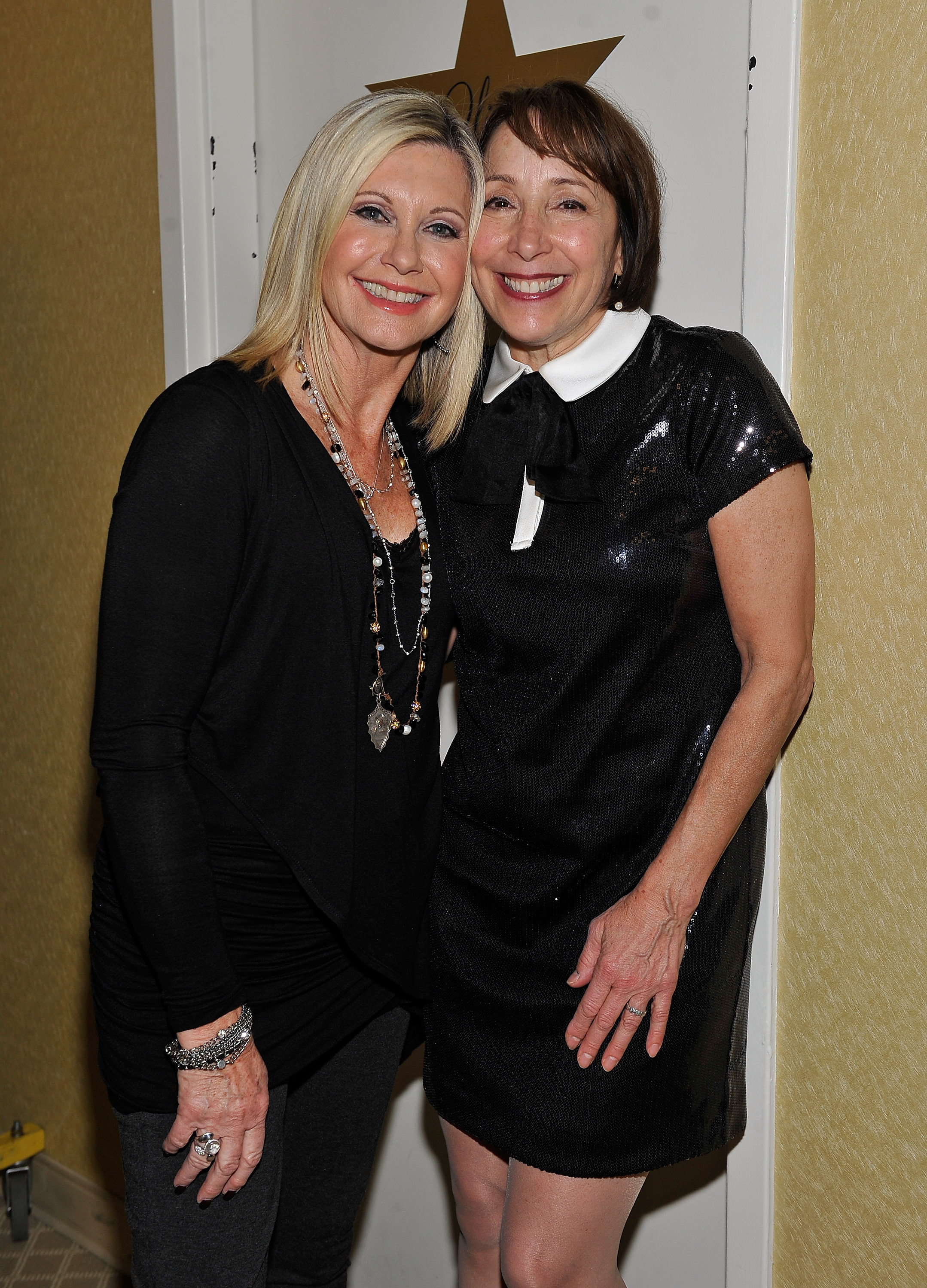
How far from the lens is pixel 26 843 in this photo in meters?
2.51

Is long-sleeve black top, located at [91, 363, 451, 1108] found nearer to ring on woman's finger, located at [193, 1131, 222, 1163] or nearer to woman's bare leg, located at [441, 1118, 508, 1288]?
ring on woman's finger, located at [193, 1131, 222, 1163]

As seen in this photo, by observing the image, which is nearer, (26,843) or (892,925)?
(892,925)

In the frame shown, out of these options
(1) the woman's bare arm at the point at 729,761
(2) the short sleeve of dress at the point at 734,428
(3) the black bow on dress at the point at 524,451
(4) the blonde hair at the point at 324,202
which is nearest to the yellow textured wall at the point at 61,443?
(4) the blonde hair at the point at 324,202

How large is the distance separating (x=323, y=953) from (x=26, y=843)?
52.7 inches

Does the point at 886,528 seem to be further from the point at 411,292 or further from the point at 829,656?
the point at 411,292

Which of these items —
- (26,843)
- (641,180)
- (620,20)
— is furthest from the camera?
(26,843)

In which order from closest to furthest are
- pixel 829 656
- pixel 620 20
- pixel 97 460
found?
pixel 829 656 → pixel 620 20 → pixel 97 460

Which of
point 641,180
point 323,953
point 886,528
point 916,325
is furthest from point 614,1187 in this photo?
point 641,180

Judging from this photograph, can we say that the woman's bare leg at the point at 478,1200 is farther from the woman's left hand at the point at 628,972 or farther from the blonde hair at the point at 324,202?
the blonde hair at the point at 324,202

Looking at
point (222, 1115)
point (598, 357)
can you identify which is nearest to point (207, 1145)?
point (222, 1115)

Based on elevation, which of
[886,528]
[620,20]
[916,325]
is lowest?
[886,528]

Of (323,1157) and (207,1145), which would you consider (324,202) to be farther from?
(323,1157)

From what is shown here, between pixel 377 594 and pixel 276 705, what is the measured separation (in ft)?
0.61

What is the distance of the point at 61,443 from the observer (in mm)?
2305
